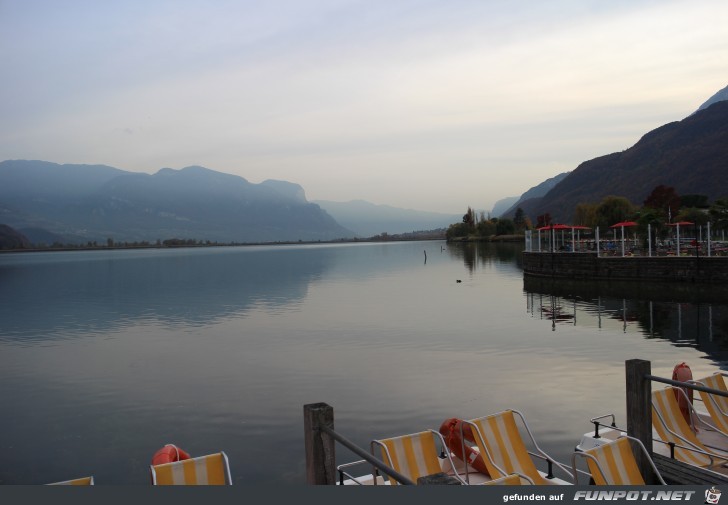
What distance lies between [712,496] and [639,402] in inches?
66.3

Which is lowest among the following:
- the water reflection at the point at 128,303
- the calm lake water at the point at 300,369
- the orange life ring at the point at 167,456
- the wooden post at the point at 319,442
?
the water reflection at the point at 128,303

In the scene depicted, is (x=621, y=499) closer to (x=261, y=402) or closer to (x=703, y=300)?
(x=261, y=402)

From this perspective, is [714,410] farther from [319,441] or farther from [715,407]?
[319,441]

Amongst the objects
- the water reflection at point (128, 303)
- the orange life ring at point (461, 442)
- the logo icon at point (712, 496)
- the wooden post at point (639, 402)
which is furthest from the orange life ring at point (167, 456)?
the water reflection at point (128, 303)

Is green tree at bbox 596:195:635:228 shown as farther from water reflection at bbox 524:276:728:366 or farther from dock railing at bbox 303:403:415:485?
dock railing at bbox 303:403:415:485

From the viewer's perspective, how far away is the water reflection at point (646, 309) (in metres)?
25.5

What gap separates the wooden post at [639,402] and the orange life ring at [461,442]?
2.20 metres

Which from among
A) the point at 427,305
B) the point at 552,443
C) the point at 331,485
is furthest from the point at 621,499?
the point at 427,305

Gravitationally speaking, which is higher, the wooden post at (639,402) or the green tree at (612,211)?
the green tree at (612,211)

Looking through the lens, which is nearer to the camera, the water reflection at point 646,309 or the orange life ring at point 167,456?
the orange life ring at point 167,456

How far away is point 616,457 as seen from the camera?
25.9 feet

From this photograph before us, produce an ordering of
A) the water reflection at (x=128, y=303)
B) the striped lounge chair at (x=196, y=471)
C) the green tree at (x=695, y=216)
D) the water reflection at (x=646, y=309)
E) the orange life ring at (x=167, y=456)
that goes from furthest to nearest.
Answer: the green tree at (x=695, y=216), the water reflection at (x=128, y=303), the water reflection at (x=646, y=309), the orange life ring at (x=167, y=456), the striped lounge chair at (x=196, y=471)

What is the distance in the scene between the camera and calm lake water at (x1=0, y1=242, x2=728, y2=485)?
13.7m

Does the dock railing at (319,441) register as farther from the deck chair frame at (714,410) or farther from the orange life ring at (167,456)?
the deck chair frame at (714,410)
